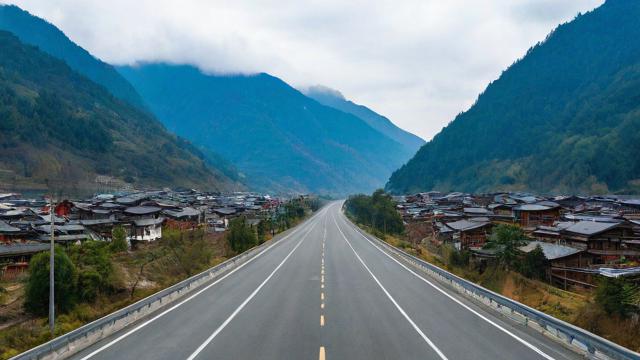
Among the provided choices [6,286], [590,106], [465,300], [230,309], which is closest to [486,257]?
[465,300]

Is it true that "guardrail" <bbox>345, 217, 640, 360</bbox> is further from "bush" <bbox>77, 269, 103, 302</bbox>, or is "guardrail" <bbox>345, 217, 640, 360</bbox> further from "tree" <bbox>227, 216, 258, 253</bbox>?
"tree" <bbox>227, 216, 258, 253</bbox>

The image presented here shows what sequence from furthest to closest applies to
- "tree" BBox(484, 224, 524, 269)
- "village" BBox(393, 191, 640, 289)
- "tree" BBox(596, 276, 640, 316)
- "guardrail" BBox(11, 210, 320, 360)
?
"tree" BBox(484, 224, 524, 269) → "village" BBox(393, 191, 640, 289) → "tree" BBox(596, 276, 640, 316) → "guardrail" BBox(11, 210, 320, 360)

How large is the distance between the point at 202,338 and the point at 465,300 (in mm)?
13163

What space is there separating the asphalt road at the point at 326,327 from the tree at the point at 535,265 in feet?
55.7

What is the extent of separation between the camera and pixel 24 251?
1806 inches

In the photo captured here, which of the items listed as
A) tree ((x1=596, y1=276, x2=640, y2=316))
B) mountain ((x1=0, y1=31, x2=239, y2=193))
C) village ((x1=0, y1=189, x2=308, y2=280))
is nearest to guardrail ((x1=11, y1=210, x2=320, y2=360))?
village ((x1=0, y1=189, x2=308, y2=280))

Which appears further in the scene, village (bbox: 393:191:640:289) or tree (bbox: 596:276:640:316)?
village (bbox: 393:191:640:289)

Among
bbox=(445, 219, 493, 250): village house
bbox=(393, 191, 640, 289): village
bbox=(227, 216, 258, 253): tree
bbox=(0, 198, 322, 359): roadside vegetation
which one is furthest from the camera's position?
bbox=(445, 219, 493, 250): village house

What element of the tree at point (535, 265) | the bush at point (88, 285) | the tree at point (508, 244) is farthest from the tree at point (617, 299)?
the bush at point (88, 285)

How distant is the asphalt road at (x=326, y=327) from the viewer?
14.5m

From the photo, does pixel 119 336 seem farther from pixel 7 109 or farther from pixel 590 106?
pixel 590 106

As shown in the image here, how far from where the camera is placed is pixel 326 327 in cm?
1769

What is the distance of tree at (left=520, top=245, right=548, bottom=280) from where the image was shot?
1694 inches

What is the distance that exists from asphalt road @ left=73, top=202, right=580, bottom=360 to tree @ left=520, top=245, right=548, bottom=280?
668 inches
